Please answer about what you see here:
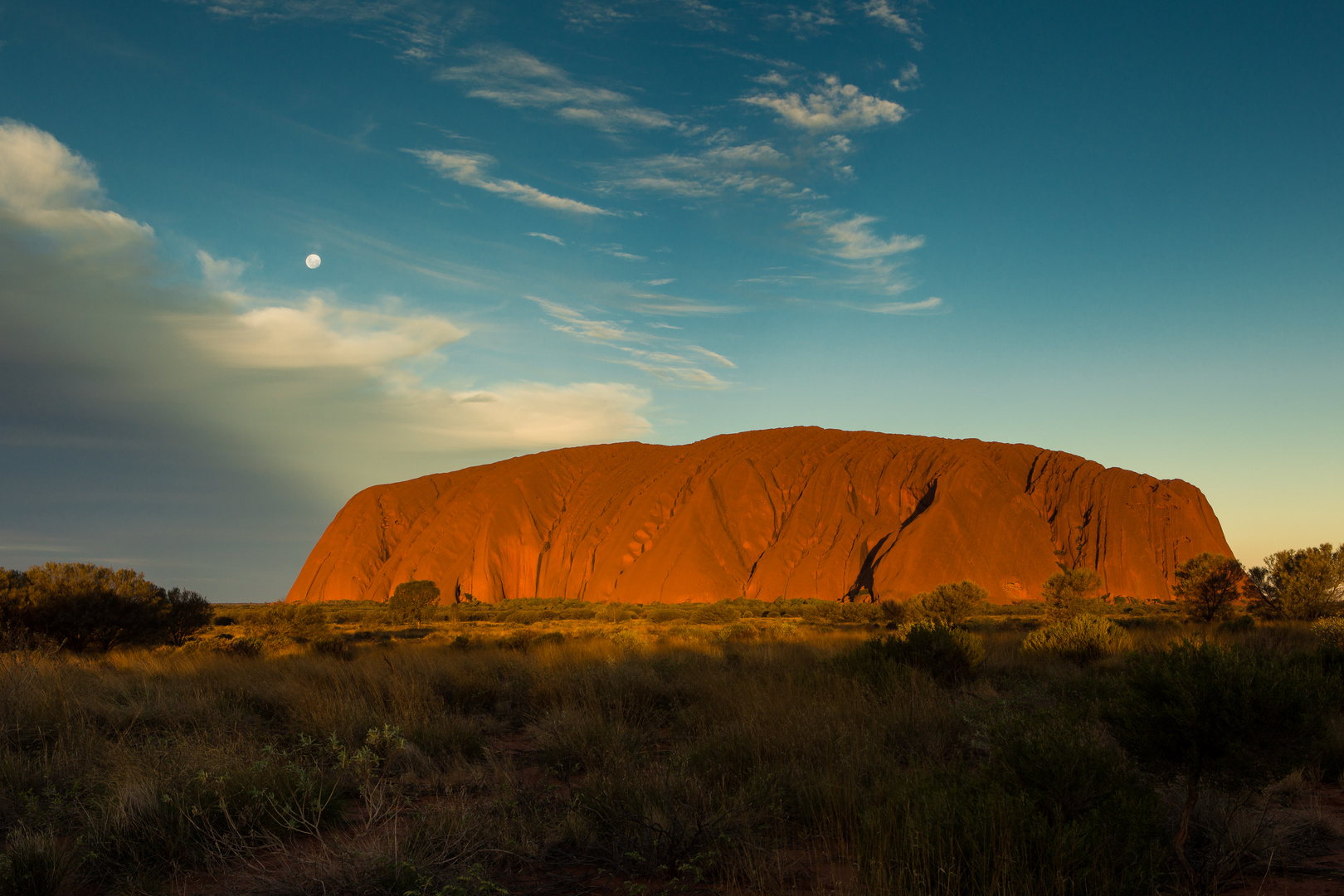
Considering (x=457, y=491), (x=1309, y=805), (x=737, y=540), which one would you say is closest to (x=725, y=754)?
(x=1309, y=805)

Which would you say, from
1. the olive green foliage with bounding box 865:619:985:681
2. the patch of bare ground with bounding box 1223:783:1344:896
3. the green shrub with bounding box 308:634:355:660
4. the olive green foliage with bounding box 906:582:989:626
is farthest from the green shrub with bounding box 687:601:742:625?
the patch of bare ground with bounding box 1223:783:1344:896

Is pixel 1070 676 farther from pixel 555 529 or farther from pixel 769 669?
pixel 555 529

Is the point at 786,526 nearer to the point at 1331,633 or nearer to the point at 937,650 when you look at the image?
the point at 1331,633

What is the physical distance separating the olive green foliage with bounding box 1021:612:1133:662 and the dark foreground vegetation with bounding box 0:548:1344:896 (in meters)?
3.53

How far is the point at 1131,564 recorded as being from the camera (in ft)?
180

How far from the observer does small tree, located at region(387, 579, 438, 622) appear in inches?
1545

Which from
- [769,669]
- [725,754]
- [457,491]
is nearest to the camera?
[725,754]

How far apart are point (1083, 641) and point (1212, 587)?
18095mm

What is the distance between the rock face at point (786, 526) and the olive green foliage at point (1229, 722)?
4918cm

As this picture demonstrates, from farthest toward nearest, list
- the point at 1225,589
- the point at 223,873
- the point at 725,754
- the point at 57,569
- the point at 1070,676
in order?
the point at 1225,589 < the point at 57,569 < the point at 1070,676 < the point at 725,754 < the point at 223,873

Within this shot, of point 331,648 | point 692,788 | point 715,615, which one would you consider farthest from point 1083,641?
point 715,615

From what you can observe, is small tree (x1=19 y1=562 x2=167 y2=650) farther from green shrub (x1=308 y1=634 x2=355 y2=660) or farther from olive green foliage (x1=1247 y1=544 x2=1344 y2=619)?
olive green foliage (x1=1247 y1=544 x2=1344 y2=619)

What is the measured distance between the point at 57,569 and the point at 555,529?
185 ft

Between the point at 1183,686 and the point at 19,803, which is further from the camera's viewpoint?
→ the point at 19,803
